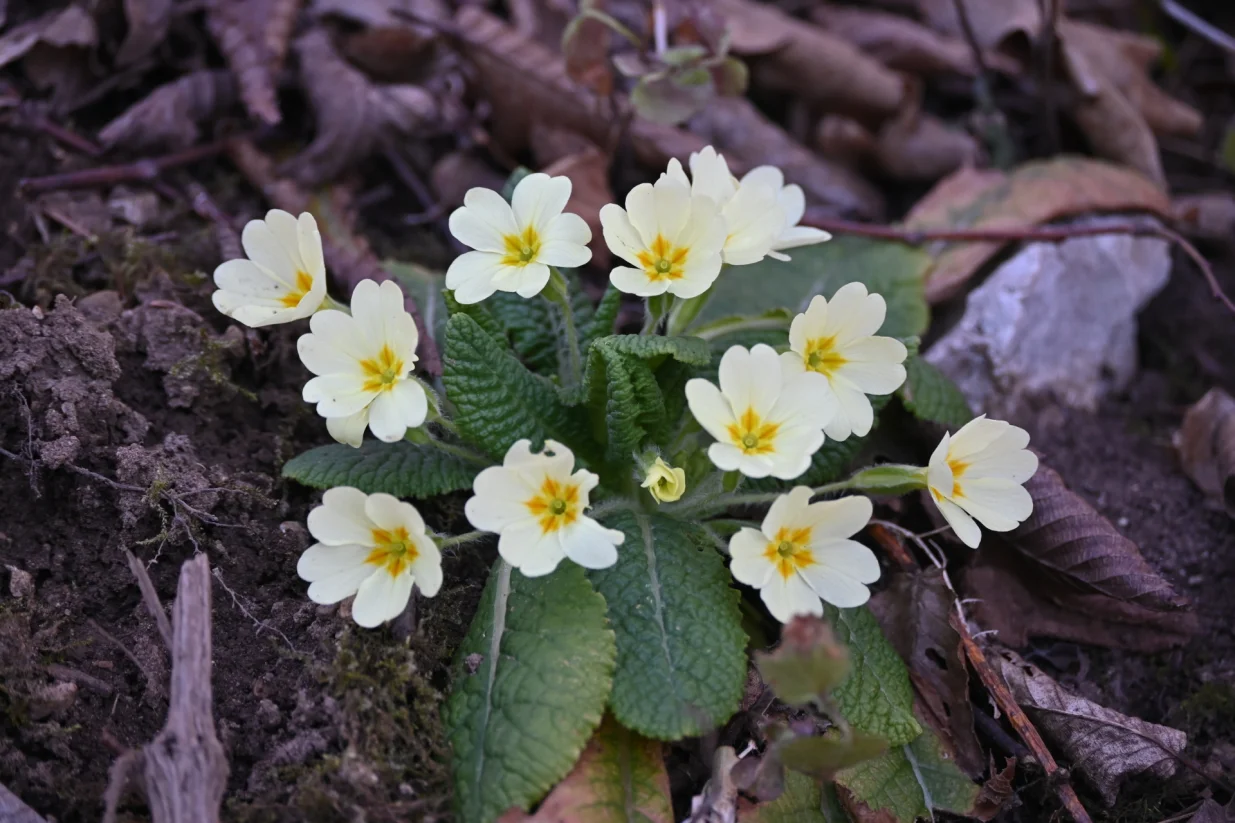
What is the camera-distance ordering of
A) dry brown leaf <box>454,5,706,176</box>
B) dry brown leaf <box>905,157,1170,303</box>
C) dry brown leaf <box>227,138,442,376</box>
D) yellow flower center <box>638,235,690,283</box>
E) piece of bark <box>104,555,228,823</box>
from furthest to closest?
dry brown leaf <box>454,5,706,176</box> < dry brown leaf <box>905,157,1170,303</box> < dry brown leaf <box>227,138,442,376</box> < yellow flower center <box>638,235,690,283</box> < piece of bark <box>104,555,228,823</box>

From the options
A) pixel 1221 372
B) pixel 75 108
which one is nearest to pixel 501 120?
pixel 75 108

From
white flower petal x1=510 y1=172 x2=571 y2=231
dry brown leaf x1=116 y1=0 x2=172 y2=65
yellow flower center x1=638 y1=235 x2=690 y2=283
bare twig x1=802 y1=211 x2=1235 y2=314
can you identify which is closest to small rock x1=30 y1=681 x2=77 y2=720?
white flower petal x1=510 y1=172 x2=571 y2=231

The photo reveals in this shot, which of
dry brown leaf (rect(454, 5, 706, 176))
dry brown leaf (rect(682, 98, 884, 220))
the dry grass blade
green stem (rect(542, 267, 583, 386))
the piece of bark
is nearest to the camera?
the piece of bark

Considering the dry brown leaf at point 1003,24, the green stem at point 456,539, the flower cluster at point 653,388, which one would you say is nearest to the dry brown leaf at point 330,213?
the flower cluster at point 653,388

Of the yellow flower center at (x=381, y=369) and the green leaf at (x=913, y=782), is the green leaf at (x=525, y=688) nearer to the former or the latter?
the yellow flower center at (x=381, y=369)

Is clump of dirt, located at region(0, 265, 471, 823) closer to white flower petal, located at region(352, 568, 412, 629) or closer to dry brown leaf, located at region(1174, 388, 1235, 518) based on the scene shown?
white flower petal, located at region(352, 568, 412, 629)
